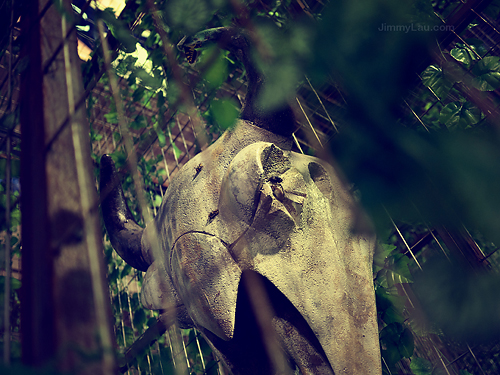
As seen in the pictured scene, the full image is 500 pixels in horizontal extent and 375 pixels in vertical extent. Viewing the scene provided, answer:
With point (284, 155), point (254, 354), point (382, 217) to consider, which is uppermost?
point (382, 217)

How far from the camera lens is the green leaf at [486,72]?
72 centimetres

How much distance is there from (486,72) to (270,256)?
55 centimetres

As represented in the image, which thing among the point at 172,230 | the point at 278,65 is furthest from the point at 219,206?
the point at 278,65

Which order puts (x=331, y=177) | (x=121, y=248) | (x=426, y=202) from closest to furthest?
(x=426, y=202) < (x=331, y=177) < (x=121, y=248)

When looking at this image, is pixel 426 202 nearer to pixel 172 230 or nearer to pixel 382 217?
pixel 382 217

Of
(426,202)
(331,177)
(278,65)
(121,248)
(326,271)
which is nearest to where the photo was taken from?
(426,202)

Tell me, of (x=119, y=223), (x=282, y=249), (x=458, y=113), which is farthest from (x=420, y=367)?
(x=119, y=223)

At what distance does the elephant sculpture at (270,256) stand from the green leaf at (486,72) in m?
0.33

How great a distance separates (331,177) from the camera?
848 millimetres

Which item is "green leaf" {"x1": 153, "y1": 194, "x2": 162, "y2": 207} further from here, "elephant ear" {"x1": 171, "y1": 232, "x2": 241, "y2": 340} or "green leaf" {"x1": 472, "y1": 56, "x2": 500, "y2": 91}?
"green leaf" {"x1": 472, "y1": 56, "x2": 500, "y2": 91}

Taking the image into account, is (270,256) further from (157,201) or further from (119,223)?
(157,201)

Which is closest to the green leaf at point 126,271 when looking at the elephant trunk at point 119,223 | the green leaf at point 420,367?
the elephant trunk at point 119,223

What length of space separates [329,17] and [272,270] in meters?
0.49

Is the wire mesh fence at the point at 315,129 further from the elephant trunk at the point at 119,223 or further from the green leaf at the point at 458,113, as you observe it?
the elephant trunk at the point at 119,223
